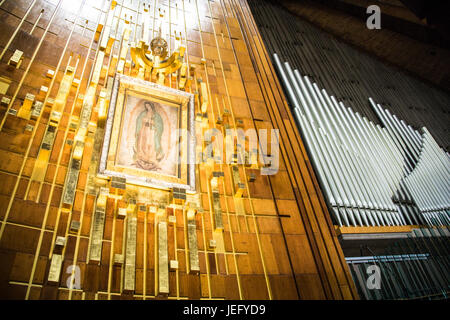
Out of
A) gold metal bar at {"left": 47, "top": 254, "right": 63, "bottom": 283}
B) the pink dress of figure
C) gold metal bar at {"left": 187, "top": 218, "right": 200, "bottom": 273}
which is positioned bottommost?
gold metal bar at {"left": 47, "top": 254, "right": 63, "bottom": 283}

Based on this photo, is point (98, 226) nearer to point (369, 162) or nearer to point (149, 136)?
point (149, 136)

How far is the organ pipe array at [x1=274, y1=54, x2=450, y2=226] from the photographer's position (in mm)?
3982

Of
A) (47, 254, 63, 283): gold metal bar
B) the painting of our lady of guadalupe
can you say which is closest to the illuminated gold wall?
(47, 254, 63, 283): gold metal bar

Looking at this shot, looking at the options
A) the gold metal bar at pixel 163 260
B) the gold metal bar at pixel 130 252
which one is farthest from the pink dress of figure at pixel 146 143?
the gold metal bar at pixel 163 260

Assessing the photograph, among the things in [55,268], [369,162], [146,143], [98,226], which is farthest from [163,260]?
[369,162]

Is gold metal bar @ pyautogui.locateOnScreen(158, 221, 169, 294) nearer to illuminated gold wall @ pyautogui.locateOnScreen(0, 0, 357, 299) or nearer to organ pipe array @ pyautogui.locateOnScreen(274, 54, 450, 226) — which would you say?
illuminated gold wall @ pyautogui.locateOnScreen(0, 0, 357, 299)

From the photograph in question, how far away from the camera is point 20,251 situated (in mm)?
1952

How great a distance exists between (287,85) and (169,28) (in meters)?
2.05

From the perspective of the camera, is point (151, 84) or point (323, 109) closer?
point (151, 84)

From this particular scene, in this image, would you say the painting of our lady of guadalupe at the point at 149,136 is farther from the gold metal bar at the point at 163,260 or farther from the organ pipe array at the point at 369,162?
the organ pipe array at the point at 369,162

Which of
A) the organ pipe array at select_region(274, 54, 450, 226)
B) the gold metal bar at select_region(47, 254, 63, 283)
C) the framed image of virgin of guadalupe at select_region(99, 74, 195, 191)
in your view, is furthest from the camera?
the organ pipe array at select_region(274, 54, 450, 226)
